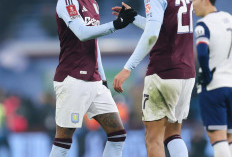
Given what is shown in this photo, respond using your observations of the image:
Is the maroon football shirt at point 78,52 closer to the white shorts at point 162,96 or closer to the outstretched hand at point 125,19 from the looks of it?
the outstretched hand at point 125,19

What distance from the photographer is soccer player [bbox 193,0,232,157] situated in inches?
219

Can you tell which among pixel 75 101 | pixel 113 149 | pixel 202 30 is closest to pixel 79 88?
pixel 75 101

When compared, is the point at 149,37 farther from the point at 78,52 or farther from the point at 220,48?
the point at 78,52

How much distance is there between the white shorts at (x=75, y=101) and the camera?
624 cm

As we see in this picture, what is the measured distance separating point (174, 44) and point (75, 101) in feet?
4.06

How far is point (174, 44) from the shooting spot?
6020 millimetres

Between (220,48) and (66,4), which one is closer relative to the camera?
(220,48)

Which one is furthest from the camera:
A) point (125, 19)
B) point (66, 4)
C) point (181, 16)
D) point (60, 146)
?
point (60, 146)

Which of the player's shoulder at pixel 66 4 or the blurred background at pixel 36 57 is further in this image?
the blurred background at pixel 36 57

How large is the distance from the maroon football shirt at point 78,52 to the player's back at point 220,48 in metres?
1.31

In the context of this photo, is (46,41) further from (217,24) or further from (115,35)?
(217,24)

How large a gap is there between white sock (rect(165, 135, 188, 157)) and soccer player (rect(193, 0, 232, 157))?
22.3 inches

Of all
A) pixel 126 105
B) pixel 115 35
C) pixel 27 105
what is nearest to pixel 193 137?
pixel 126 105

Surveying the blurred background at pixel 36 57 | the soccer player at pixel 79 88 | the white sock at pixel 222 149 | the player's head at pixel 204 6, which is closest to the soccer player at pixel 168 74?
the player's head at pixel 204 6
